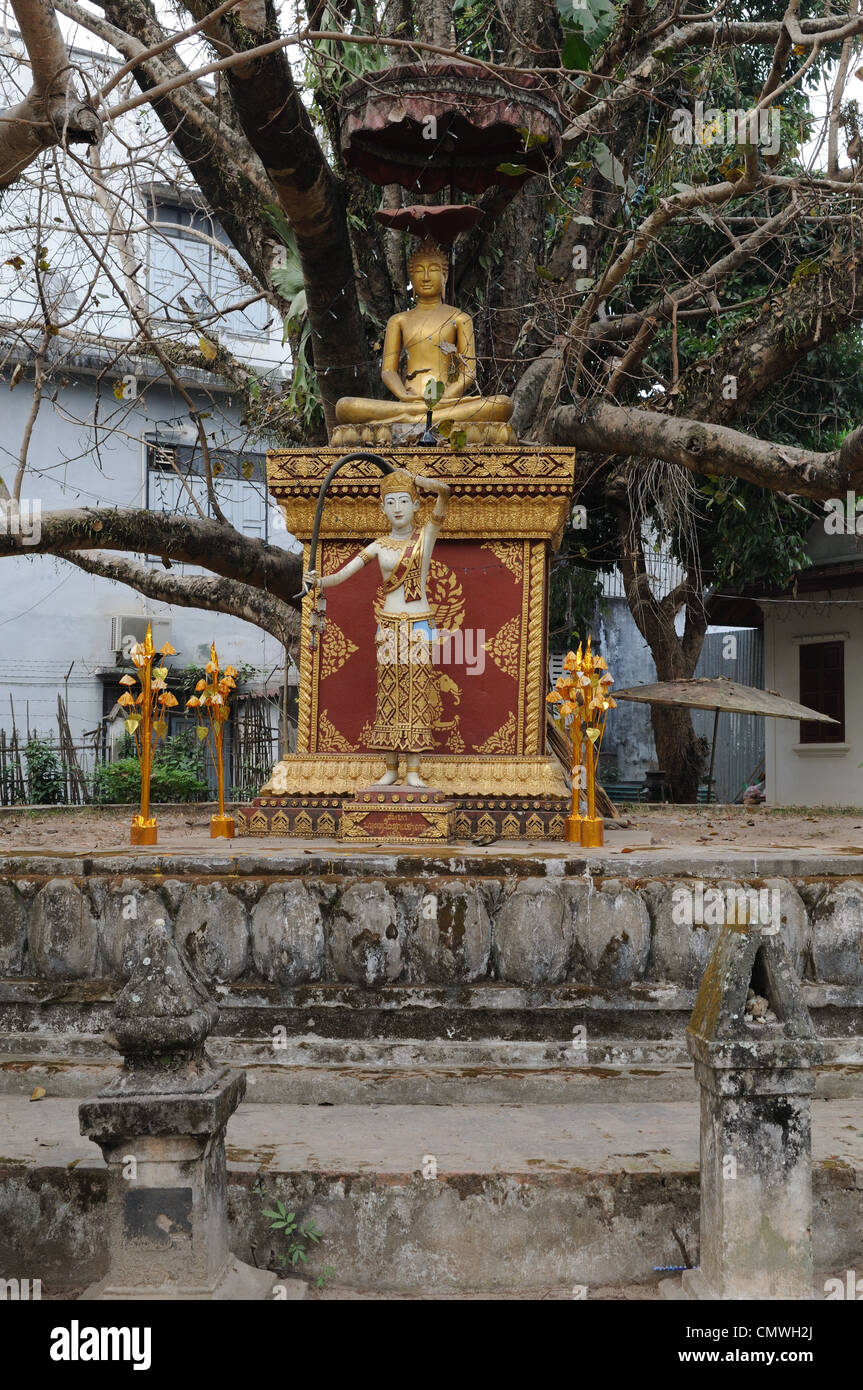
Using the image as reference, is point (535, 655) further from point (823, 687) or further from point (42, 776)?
point (823, 687)

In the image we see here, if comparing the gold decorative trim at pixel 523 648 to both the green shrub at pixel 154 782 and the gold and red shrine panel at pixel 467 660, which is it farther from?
the green shrub at pixel 154 782

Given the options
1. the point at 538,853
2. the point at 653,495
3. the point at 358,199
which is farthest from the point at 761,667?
the point at 538,853

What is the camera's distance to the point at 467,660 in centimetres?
782

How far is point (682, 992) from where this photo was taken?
4883mm

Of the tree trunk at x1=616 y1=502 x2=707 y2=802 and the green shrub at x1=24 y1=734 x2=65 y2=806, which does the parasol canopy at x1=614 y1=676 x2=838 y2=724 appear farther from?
the green shrub at x1=24 y1=734 x2=65 y2=806

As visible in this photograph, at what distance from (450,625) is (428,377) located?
186 centimetres

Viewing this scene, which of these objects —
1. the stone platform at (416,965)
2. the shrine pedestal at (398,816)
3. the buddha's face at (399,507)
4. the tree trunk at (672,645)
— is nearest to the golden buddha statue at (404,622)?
the buddha's face at (399,507)

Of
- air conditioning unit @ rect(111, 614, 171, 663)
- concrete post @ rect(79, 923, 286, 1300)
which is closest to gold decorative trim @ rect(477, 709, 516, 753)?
concrete post @ rect(79, 923, 286, 1300)

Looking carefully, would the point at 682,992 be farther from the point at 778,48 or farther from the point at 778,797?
the point at 778,797

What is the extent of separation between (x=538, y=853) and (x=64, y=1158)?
7.90ft

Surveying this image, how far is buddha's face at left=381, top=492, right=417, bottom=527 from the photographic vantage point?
274 inches

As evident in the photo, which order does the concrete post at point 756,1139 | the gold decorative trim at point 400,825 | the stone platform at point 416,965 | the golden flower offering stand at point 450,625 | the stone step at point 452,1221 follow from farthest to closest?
the golden flower offering stand at point 450,625 < the gold decorative trim at point 400,825 < the stone platform at point 416,965 < the stone step at point 452,1221 < the concrete post at point 756,1139

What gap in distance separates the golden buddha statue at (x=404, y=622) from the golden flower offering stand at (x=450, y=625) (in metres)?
0.24

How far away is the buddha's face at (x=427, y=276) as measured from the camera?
8.73 meters
